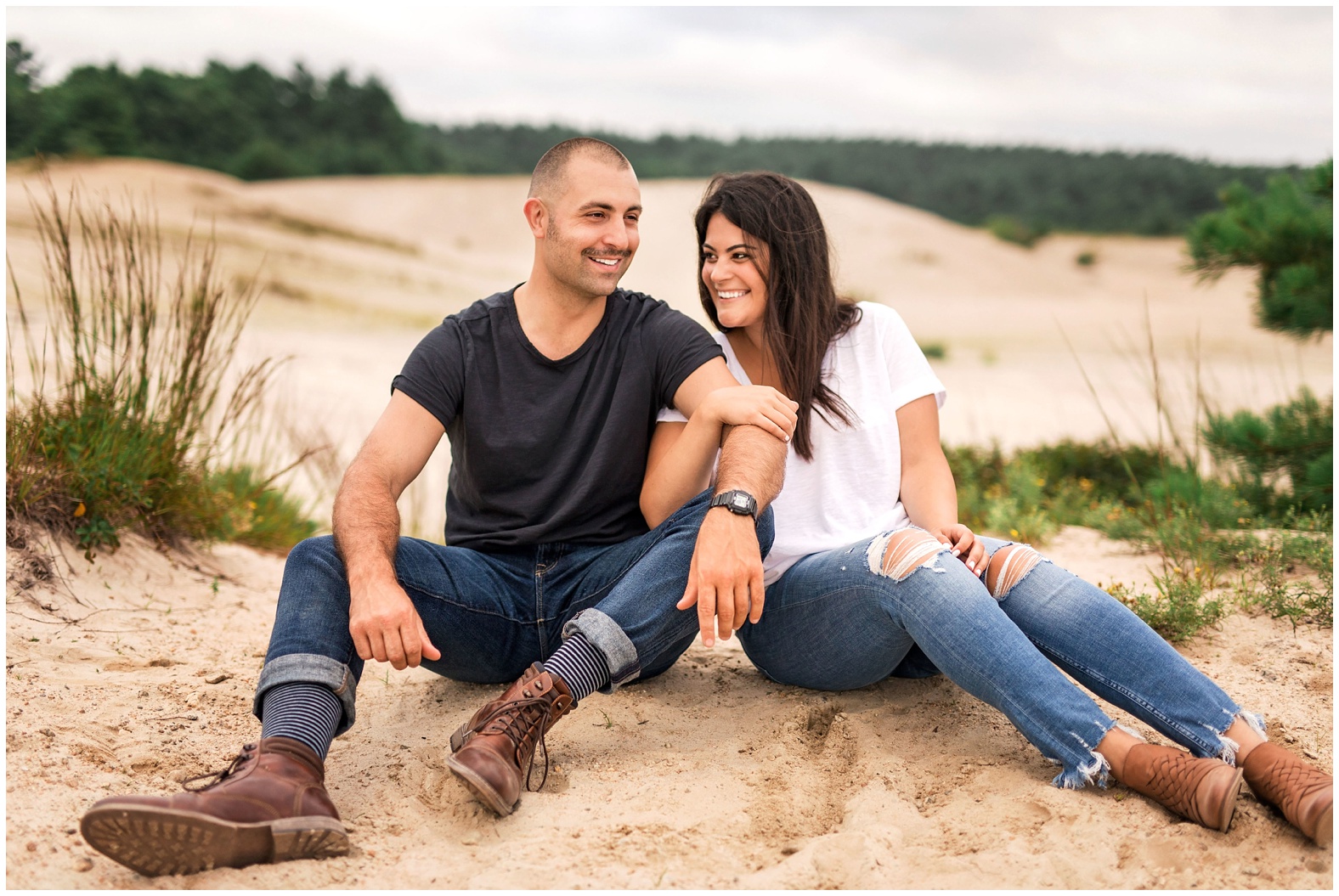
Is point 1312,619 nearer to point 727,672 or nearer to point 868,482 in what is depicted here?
point 868,482

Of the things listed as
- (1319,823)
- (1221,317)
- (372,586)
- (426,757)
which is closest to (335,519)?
(372,586)

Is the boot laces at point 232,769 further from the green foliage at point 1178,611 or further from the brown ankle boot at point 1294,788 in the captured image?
the green foliage at point 1178,611

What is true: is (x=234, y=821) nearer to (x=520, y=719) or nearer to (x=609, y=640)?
(x=520, y=719)

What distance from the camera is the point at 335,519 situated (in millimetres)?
2223

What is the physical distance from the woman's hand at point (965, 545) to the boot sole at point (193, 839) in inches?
54.9

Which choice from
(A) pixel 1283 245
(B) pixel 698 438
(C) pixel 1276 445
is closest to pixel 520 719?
(B) pixel 698 438

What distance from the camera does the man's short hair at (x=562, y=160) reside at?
2623mm

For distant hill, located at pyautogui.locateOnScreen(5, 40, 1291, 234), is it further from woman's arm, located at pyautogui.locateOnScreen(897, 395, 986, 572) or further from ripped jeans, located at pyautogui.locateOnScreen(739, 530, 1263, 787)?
ripped jeans, located at pyautogui.locateOnScreen(739, 530, 1263, 787)

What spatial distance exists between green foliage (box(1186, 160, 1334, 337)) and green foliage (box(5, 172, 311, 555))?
4372 millimetres

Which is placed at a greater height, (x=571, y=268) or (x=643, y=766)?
(x=571, y=268)

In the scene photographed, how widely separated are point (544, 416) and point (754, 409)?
21.1 inches

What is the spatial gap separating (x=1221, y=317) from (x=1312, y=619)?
56.6ft

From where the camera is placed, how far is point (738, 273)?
263 centimetres

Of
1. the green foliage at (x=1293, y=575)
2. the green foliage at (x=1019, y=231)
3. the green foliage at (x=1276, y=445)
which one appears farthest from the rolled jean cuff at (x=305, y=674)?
the green foliage at (x=1019, y=231)
